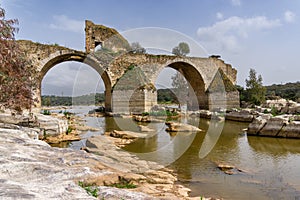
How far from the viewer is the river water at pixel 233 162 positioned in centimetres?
416

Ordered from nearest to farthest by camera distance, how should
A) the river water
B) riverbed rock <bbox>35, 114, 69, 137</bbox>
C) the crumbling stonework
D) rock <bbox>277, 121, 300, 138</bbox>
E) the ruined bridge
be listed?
the river water
riverbed rock <bbox>35, 114, 69, 137</bbox>
rock <bbox>277, 121, 300, 138</bbox>
the ruined bridge
the crumbling stonework

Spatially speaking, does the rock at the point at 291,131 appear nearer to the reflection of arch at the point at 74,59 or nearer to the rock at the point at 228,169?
the rock at the point at 228,169

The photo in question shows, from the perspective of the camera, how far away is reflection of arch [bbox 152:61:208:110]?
23888 millimetres

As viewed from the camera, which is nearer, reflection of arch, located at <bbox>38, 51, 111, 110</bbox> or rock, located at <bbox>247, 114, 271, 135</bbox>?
rock, located at <bbox>247, 114, 271, 135</bbox>

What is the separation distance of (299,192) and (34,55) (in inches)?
685

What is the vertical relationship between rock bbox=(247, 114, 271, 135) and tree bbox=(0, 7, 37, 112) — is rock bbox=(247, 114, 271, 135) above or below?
below

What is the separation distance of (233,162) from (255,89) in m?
18.4

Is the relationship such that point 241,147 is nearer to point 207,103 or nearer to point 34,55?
A: point 34,55

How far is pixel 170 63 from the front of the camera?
73.9ft

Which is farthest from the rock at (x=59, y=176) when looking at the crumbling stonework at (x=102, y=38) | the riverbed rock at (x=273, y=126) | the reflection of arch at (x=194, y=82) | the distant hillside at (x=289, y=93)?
the distant hillside at (x=289, y=93)

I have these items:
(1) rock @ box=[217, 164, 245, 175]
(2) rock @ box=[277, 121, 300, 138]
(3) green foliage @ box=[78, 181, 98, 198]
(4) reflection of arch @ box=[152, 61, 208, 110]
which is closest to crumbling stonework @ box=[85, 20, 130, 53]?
(4) reflection of arch @ box=[152, 61, 208, 110]

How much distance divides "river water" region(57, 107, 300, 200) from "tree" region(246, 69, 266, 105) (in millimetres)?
13959

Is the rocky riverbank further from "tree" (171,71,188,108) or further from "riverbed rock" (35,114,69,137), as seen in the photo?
"tree" (171,71,188,108)

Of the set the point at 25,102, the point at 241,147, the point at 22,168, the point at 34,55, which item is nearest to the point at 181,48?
the point at 34,55
